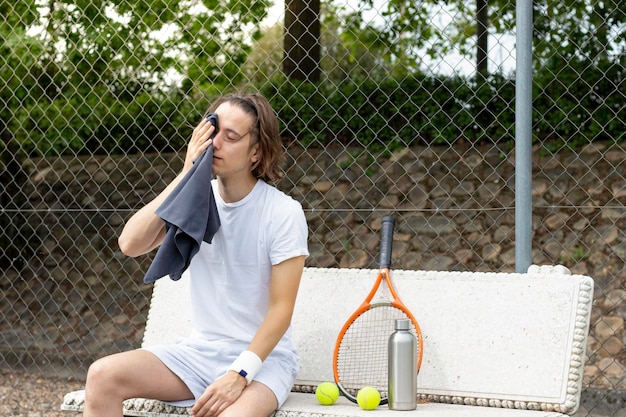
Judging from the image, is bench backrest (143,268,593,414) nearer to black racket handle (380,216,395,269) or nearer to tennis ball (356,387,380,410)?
black racket handle (380,216,395,269)

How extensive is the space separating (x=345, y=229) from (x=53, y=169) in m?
2.49

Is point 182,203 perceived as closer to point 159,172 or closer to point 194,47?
point 194,47

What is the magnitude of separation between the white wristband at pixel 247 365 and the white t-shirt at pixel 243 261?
0.17 m

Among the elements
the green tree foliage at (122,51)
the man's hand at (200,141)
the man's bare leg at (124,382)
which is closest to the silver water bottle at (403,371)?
the man's bare leg at (124,382)

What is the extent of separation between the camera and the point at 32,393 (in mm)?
5504

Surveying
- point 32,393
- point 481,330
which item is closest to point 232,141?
point 481,330

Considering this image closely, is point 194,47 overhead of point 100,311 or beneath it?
overhead

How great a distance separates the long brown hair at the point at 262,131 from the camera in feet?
8.27

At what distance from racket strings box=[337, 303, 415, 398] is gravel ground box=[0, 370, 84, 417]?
8.08ft

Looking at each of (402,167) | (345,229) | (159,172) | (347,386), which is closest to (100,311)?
(159,172)

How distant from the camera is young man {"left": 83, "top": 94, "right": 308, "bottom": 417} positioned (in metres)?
2.35

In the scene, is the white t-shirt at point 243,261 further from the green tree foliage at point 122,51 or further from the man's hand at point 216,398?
the green tree foliage at point 122,51

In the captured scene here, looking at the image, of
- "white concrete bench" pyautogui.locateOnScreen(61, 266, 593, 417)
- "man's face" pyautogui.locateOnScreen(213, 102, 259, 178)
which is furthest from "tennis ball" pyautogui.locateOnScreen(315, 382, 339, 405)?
"man's face" pyautogui.locateOnScreen(213, 102, 259, 178)

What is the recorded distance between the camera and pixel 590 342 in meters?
5.38
